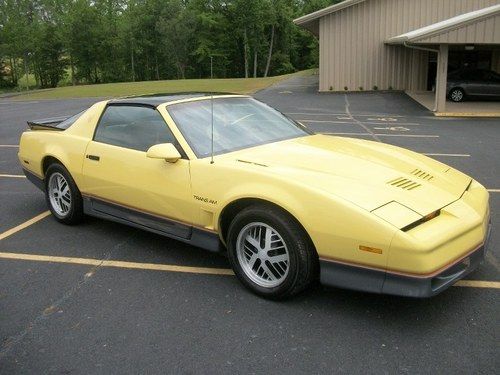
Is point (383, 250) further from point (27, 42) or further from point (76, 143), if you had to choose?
point (27, 42)

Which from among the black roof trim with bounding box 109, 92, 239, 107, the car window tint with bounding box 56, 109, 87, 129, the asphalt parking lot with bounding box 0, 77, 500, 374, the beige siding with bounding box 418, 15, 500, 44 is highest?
the beige siding with bounding box 418, 15, 500, 44

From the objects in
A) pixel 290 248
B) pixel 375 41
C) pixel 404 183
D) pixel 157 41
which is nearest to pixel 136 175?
pixel 290 248

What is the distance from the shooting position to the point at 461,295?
12.4 ft

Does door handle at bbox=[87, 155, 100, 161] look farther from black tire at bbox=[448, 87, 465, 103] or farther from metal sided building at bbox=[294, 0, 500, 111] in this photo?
metal sided building at bbox=[294, 0, 500, 111]

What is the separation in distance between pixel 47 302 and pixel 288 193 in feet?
6.50

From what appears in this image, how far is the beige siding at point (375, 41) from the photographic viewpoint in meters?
24.7

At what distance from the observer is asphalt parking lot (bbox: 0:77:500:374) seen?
304cm

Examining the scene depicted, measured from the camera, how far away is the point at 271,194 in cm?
358

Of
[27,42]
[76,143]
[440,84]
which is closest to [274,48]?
[27,42]

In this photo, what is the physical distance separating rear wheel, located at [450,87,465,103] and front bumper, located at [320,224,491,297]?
19626 millimetres

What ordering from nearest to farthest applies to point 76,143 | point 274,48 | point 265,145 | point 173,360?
point 173,360, point 265,145, point 76,143, point 274,48

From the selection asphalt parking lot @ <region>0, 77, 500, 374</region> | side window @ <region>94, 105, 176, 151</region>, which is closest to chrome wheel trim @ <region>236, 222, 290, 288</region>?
asphalt parking lot @ <region>0, 77, 500, 374</region>

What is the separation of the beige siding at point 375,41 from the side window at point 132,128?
2138 cm

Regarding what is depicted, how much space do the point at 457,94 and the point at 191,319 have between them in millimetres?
20498
